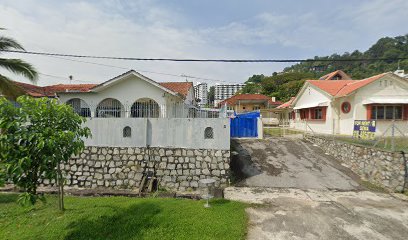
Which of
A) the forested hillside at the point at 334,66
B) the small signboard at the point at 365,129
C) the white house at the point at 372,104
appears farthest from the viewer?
the forested hillside at the point at 334,66

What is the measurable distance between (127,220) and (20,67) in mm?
10445

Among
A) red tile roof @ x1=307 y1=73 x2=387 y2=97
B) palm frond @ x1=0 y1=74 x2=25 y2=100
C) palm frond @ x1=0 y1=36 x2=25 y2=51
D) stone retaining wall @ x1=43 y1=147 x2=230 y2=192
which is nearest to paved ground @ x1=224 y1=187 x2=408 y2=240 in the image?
stone retaining wall @ x1=43 y1=147 x2=230 y2=192

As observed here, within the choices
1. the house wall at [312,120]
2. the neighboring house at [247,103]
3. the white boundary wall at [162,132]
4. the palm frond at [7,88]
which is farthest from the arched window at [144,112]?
the neighboring house at [247,103]

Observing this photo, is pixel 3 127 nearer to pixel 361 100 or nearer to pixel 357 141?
pixel 357 141

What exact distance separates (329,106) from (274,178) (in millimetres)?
11301

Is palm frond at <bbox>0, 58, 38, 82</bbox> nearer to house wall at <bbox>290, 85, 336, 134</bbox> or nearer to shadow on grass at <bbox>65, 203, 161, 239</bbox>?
shadow on grass at <bbox>65, 203, 161, 239</bbox>

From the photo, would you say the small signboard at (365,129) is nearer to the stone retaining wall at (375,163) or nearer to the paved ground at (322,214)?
the stone retaining wall at (375,163)

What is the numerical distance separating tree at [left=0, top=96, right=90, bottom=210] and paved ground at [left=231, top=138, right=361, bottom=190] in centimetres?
693

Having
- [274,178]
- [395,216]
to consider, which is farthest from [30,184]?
[395,216]

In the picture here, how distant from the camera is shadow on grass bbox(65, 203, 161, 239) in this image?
5180 mm

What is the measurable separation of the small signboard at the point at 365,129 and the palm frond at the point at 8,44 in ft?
57.6

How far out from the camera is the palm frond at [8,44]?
10734 millimetres

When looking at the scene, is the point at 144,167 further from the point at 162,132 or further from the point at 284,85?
the point at 284,85

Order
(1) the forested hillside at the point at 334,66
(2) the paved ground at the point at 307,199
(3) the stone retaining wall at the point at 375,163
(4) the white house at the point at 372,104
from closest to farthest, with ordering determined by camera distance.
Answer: (2) the paved ground at the point at 307,199, (3) the stone retaining wall at the point at 375,163, (4) the white house at the point at 372,104, (1) the forested hillside at the point at 334,66
